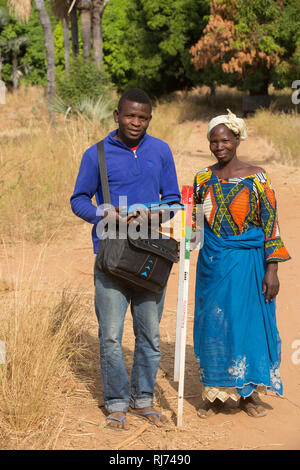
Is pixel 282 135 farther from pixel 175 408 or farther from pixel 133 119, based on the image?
pixel 133 119

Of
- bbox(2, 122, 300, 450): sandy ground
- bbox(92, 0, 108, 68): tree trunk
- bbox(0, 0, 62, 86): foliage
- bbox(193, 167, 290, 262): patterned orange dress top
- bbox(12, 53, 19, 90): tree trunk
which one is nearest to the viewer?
bbox(2, 122, 300, 450): sandy ground

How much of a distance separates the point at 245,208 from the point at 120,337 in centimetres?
104

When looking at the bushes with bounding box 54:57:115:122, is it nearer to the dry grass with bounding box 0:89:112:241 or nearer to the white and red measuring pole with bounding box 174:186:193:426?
the dry grass with bounding box 0:89:112:241

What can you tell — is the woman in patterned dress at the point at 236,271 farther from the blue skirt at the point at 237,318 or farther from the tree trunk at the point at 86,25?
the tree trunk at the point at 86,25

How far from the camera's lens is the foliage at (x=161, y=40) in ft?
76.9

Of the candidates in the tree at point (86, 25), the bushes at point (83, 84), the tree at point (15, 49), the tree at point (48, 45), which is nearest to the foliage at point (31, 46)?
the tree at point (15, 49)

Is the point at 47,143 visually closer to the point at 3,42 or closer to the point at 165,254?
the point at 165,254

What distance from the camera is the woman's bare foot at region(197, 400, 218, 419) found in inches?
156

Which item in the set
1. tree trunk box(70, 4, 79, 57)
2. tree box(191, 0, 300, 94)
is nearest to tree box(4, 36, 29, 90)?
tree trunk box(70, 4, 79, 57)

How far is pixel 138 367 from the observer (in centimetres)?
369

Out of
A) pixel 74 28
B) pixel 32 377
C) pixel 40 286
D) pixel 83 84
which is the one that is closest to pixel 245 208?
pixel 32 377

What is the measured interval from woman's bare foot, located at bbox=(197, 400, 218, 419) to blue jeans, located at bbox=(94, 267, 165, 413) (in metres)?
0.39

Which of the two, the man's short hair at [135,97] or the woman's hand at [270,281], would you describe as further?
the woman's hand at [270,281]

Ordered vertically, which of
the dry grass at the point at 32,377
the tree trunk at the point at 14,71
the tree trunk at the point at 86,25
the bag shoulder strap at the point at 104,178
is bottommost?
the dry grass at the point at 32,377
